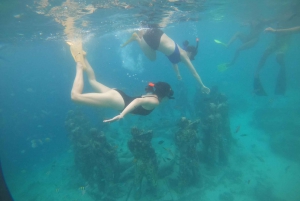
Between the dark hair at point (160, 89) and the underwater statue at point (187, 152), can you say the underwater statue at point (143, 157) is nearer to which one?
the underwater statue at point (187, 152)

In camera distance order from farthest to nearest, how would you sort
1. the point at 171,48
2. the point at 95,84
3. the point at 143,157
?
1. the point at 143,157
2. the point at 171,48
3. the point at 95,84

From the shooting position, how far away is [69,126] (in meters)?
15.9

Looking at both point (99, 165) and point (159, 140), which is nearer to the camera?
point (99, 165)

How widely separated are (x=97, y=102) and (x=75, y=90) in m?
0.77

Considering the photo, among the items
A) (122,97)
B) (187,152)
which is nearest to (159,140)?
(187,152)

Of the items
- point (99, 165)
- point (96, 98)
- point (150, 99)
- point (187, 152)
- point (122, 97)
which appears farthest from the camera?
point (99, 165)

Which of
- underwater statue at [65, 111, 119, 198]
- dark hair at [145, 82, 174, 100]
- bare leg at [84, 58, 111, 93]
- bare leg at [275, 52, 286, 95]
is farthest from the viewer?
bare leg at [275, 52, 286, 95]

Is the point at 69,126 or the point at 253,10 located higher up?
the point at 253,10

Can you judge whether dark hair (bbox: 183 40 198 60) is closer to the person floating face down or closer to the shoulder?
the person floating face down

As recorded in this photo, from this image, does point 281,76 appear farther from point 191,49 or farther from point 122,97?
point 122,97

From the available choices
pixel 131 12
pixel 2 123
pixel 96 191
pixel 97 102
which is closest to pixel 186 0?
pixel 131 12

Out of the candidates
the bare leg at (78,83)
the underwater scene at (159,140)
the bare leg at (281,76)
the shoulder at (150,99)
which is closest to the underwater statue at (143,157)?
the underwater scene at (159,140)

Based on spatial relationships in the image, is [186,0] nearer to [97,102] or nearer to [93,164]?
[97,102]

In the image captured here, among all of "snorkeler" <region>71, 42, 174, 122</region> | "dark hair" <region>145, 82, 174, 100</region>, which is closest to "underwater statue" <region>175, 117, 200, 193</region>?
"snorkeler" <region>71, 42, 174, 122</region>
